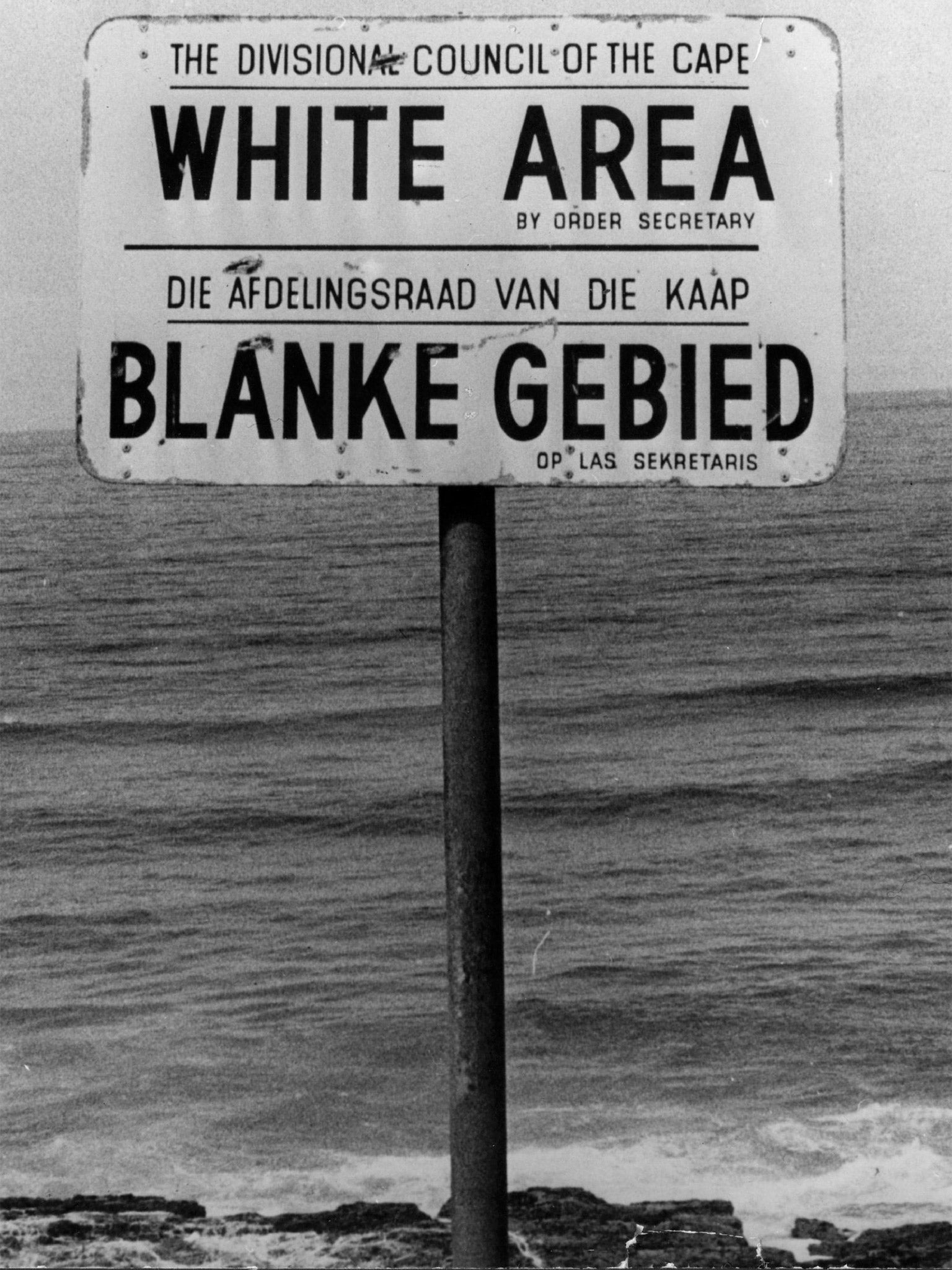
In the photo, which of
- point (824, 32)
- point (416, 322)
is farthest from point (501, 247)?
point (824, 32)

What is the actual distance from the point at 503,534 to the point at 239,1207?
163cm

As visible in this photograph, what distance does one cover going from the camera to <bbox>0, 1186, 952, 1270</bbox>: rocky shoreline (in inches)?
115

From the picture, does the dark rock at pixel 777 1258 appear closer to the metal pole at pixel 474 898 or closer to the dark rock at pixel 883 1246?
the dark rock at pixel 883 1246

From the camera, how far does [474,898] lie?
5.67 ft

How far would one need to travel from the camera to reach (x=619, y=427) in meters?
1.76

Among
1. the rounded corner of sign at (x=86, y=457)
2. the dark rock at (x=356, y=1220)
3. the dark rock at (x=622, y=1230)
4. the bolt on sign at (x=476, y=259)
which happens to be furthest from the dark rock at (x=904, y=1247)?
the rounded corner of sign at (x=86, y=457)

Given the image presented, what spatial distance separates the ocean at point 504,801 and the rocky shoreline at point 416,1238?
0.91 ft

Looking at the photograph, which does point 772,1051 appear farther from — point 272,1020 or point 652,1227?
point 272,1020

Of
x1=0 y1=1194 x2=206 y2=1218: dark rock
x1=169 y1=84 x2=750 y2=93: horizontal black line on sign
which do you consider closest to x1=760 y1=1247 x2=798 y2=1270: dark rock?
x1=0 y1=1194 x2=206 y2=1218: dark rock

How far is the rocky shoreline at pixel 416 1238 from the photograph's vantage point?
9.58 ft

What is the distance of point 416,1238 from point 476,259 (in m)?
2.11

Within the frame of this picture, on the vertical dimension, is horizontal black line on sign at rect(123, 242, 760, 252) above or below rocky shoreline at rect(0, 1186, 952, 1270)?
above

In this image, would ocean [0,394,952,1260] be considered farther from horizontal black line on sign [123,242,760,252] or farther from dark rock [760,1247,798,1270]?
horizontal black line on sign [123,242,760,252]

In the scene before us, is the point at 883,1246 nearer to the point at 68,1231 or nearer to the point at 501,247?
the point at 68,1231
